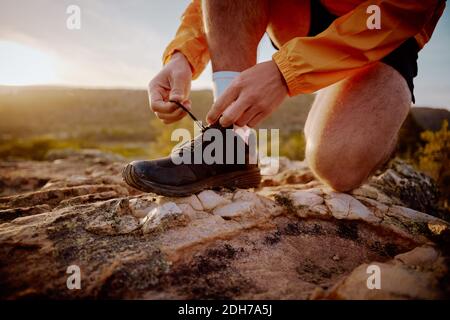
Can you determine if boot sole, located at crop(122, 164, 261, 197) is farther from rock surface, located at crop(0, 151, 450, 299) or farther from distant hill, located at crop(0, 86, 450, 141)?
distant hill, located at crop(0, 86, 450, 141)

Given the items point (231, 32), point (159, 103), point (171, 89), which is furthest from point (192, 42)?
point (159, 103)

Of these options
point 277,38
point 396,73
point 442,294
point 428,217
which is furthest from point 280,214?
point 277,38

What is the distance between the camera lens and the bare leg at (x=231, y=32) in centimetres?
167

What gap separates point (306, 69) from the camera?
4.14ft

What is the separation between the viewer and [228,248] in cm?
121

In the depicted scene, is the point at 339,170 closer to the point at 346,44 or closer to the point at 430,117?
the point at 346,44

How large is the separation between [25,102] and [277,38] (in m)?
46.0

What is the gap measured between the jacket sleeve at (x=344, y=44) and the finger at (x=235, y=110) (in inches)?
10.1

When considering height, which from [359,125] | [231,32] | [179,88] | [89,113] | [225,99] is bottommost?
[359,125]

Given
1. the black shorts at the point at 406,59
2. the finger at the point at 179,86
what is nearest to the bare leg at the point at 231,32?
the finger at the point at 179,86

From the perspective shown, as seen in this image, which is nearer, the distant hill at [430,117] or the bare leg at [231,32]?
the bare leg at [231,32]

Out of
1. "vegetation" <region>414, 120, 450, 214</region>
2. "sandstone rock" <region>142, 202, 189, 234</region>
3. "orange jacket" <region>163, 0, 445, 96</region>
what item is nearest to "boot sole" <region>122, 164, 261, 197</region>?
"sandstone rock" <region>142, 202, 189, 234</region>

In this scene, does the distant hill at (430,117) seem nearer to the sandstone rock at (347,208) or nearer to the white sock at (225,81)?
the sandstone rock at (347,208)

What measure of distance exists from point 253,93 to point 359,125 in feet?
2.68
